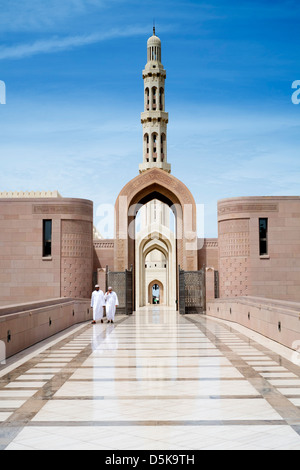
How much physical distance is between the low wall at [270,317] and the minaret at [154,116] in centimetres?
1616

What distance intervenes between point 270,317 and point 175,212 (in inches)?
512

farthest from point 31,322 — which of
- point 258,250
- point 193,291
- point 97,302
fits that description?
point 258,250

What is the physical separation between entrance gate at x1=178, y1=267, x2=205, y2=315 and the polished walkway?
11.2 metres

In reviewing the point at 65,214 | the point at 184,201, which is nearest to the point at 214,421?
the point at 65,214

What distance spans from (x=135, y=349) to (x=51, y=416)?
169 inches

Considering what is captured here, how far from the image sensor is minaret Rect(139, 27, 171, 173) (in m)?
29.6

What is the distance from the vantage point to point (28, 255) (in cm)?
1998

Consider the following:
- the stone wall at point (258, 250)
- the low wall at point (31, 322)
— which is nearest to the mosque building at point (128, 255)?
the stone wall at point (258, 250)

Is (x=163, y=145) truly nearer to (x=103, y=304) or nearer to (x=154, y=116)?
(x=154, y=116)

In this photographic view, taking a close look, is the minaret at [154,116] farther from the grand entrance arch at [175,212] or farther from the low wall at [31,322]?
the low wall at [31,322]

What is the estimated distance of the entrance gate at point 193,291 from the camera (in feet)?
65.7

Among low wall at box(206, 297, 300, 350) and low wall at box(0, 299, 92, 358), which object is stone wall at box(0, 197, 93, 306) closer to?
low wall at box(0, 299, 92, 358)

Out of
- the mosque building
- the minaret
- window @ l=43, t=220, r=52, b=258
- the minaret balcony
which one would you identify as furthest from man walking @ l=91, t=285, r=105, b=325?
the minaret balcony
